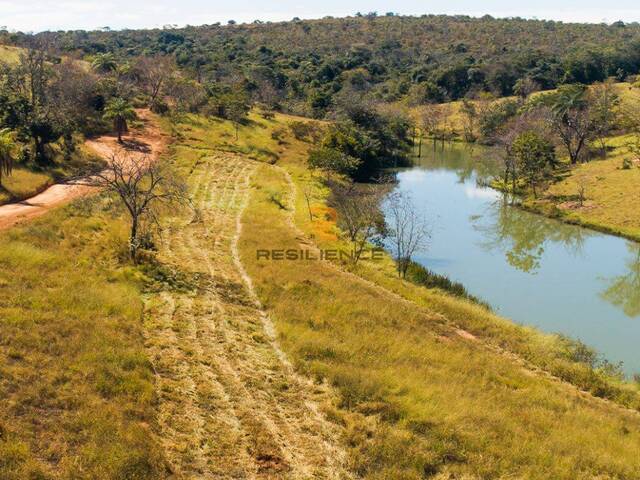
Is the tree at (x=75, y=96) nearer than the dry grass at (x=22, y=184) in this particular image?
No

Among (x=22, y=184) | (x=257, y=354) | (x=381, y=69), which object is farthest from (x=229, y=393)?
(x=381, y=69)

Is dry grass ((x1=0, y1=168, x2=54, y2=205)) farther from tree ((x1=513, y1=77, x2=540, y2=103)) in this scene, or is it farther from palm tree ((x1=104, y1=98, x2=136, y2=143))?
tree ((x1=513, y1=77, x2=540, y2=103))

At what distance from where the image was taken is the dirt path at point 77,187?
33969 mm

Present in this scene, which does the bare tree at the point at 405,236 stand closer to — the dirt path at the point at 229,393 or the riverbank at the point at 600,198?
the dirt path at the point at 229,393

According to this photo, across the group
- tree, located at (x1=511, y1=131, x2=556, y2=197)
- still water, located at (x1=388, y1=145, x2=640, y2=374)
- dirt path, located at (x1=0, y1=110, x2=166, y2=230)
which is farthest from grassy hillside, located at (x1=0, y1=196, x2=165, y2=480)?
tree, located at (x1=511, y1=131, x2=556, y2=197)

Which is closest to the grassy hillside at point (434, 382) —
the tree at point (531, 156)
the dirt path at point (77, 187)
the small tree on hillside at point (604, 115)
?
the dirt path at point (77, 187)

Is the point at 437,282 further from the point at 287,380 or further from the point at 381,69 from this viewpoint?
the point at 381,69

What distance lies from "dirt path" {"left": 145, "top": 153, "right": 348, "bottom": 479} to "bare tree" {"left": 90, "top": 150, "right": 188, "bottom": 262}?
3.67 meters

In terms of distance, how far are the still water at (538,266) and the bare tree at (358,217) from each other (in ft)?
14.4

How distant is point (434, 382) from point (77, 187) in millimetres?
33334

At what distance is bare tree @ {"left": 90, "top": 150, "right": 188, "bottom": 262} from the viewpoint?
96.5ft

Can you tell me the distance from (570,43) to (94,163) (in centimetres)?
17807

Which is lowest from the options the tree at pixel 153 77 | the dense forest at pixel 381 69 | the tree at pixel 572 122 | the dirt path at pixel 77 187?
the dirt path at pixel 77 187

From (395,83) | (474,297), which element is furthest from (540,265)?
(395,83)
